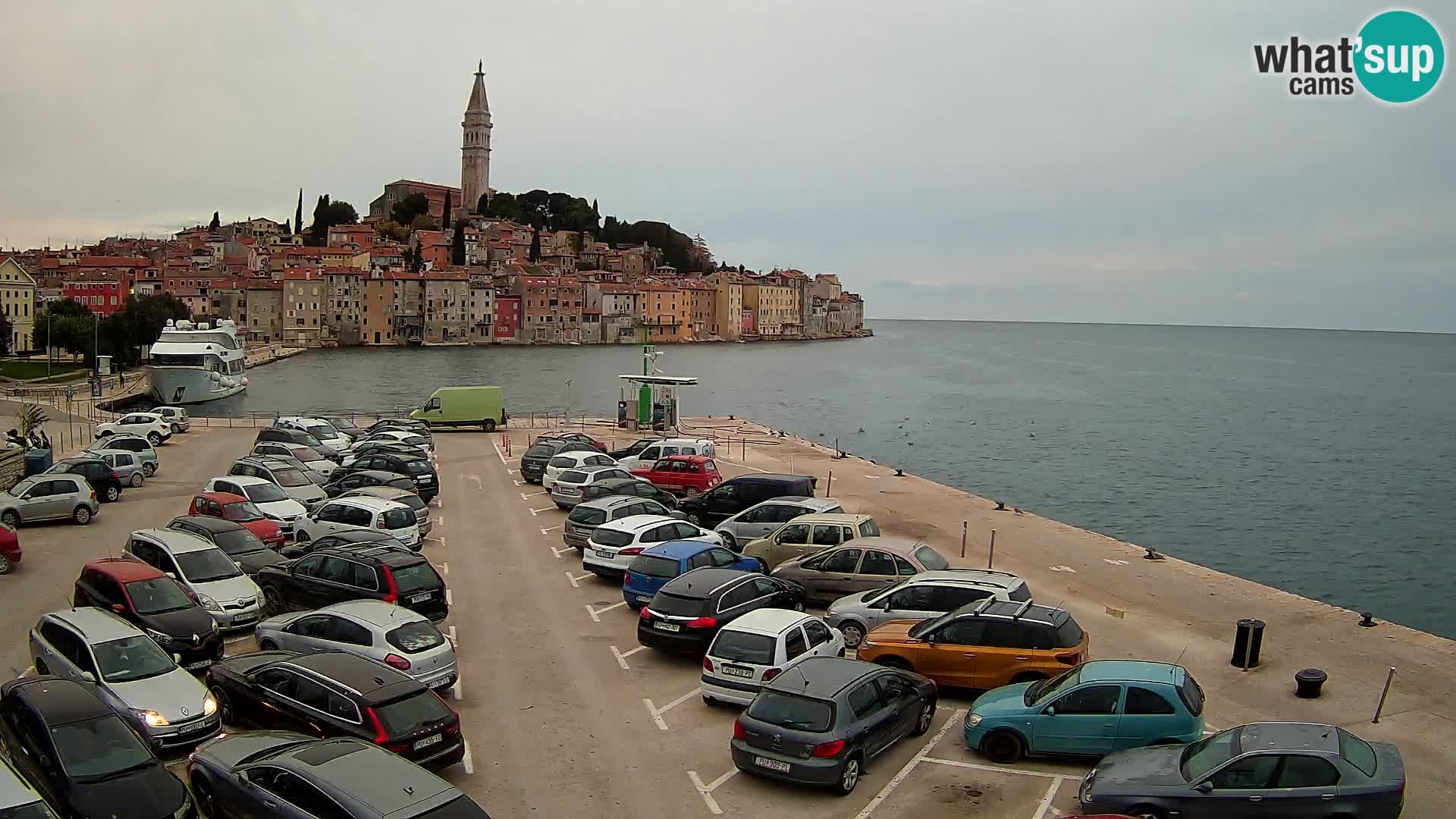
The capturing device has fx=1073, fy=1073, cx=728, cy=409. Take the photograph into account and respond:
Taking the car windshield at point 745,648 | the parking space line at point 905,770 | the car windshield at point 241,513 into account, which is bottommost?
the parking space line at point 905,770

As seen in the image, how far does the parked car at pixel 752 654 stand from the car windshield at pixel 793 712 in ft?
3.81

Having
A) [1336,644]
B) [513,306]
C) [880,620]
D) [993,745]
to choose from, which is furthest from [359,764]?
A: [513,306]

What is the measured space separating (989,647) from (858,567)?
3937mm

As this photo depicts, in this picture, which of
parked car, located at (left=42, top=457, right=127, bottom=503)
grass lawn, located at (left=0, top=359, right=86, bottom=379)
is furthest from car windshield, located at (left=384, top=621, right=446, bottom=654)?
grass lawn, located at (left=0, top=359, right=86, bottom=379)

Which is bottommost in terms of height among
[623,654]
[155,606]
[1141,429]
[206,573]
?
[1141,429]

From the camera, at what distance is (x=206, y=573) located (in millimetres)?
14391

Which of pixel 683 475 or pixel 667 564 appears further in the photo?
pixel 683 475

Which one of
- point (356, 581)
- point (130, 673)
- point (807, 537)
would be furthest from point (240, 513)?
point (807, 537)

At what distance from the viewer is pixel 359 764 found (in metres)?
7.54

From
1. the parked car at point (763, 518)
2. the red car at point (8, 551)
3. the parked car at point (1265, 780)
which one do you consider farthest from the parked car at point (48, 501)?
the parked car at point (1265, 780)

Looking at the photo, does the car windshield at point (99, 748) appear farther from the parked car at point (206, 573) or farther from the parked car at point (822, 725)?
the parked car at point (206, 573)

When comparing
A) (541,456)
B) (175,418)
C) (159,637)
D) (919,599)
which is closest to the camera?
(159,637)

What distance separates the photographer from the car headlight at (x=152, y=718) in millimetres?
9461

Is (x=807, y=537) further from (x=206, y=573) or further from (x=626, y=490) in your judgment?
(x=206, y=573)
